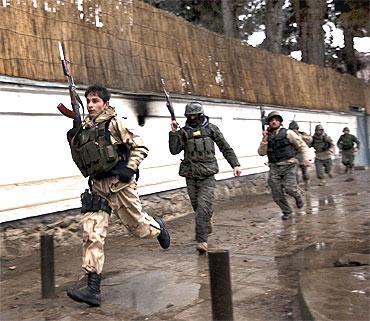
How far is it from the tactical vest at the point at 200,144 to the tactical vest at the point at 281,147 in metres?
2.38

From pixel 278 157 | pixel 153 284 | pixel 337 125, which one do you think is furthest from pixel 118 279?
pixel 337 125

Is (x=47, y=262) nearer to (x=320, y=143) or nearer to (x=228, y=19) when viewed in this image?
(x=320, y=143)

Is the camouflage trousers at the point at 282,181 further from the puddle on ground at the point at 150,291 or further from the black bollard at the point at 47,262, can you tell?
the black bollard at the point at 47,262

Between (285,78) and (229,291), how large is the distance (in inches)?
424

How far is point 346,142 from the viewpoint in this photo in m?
16.4

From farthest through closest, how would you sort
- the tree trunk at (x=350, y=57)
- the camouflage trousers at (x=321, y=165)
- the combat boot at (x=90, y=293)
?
the tree trunk at (x=350, y=57), the camouflage trousers at (x=321, y=165), the combat boot at (x=90, y=293)

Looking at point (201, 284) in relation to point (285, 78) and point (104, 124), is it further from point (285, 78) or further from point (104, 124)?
point (285, 78)

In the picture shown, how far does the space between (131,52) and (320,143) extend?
783cm

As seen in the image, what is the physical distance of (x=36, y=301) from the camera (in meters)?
4.57

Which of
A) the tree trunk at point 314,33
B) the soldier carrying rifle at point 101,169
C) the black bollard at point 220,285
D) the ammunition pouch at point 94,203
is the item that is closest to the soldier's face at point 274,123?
the soldier carrying rifle at point 101,169

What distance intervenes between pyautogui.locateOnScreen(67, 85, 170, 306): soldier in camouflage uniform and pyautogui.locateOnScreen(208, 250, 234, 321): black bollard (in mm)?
1117

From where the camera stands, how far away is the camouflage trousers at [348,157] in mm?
16562

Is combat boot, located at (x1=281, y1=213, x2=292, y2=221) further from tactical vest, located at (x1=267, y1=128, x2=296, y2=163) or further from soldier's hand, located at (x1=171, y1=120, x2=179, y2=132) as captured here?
soldier's hand, located at (x1=171, y1=120, x2=179, y2=132)

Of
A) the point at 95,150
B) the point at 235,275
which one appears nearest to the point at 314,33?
the point at 235,275
